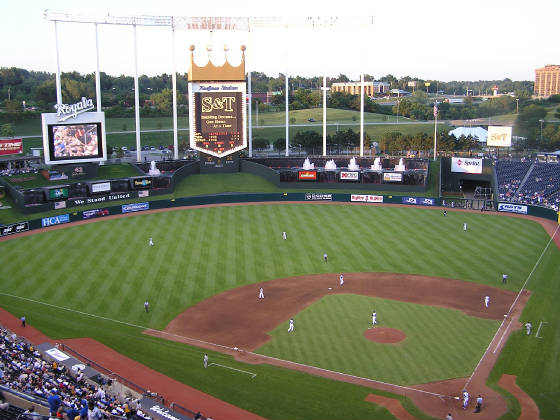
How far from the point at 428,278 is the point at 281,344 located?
48.2 ft

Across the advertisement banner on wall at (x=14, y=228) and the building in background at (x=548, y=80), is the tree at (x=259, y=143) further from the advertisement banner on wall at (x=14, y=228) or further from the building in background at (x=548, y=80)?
the building in background at (x=548, y=80)

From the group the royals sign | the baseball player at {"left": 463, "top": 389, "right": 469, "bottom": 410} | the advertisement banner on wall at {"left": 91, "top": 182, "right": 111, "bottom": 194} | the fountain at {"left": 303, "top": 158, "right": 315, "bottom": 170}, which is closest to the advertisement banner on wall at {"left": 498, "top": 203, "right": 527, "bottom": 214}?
the fountain at {"left": 303, "top": 158, "right": 315, "bottom": 170}

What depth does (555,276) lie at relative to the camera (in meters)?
41.8

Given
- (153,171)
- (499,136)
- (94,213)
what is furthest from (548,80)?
(94,213)

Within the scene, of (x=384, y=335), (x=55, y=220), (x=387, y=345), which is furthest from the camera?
(x=55, y=220)

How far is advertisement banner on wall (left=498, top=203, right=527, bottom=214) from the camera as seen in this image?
60250 millimetres

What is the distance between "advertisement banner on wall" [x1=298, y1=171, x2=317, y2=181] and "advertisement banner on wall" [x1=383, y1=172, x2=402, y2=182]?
823 centimetres

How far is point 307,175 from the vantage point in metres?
71.1

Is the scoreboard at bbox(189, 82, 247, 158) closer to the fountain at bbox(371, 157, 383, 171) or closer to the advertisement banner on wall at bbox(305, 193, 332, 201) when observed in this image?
the advertisement banner on wall at bbox(305, 193, 332, 201)

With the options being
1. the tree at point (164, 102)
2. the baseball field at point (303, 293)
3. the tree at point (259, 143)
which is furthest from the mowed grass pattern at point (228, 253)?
the tree at point (164, 102)

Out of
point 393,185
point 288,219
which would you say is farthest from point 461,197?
point 288,219

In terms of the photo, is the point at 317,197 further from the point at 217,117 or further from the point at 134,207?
the point at 134,207

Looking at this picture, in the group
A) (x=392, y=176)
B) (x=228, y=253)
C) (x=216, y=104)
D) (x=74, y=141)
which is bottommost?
(x=228, y=253)

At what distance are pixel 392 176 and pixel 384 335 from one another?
3952 cm
